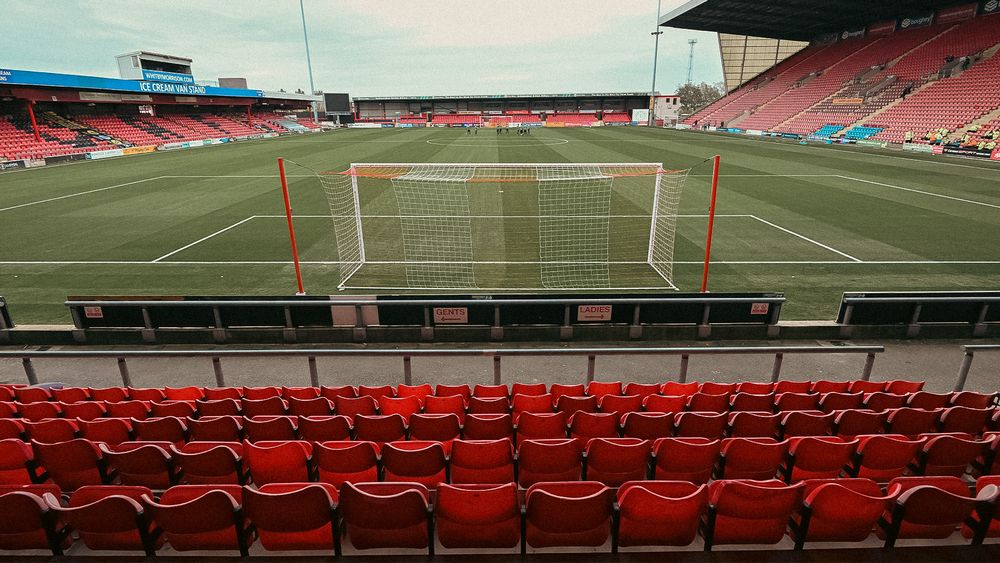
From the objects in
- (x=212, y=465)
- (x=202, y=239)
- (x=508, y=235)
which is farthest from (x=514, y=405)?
(x=202, y=239)

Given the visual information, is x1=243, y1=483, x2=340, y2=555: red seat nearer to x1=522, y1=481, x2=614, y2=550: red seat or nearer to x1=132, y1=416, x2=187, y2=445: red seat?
x1=522, y1=481, x2=614, y2=550: red seat

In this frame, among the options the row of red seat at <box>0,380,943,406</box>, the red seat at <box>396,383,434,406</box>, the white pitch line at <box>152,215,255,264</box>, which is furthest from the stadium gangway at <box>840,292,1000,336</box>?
the white pitch line at <box>152,215,255,264</box>

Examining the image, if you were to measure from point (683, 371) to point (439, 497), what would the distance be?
14.0ft

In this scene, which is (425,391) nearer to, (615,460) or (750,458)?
(615,460)

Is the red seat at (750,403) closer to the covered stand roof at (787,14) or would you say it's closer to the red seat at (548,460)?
the red seat at (548,460)

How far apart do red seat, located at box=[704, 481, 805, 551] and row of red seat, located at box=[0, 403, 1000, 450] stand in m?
1.24

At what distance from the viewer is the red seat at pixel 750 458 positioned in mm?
3934

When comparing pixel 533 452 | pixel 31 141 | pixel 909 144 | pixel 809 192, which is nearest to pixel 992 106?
pixel 909 144

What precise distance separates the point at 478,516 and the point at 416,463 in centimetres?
83

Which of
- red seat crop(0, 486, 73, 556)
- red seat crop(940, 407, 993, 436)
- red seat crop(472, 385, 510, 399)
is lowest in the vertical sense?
red seat crop(472, 385, 510, 399)

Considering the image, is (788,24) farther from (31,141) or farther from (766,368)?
(31,141)

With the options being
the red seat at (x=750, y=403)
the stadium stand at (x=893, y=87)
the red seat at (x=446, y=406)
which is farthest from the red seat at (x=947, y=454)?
the stadium stand at (x=893, y=87)

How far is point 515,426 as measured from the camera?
472cm

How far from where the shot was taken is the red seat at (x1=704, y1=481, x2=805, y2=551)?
3.16 m
